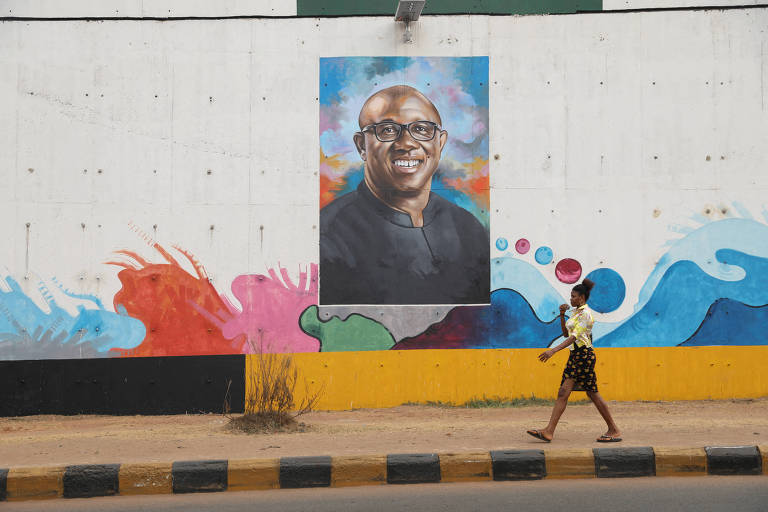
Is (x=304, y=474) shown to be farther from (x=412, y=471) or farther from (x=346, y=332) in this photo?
(x=346, y=332)

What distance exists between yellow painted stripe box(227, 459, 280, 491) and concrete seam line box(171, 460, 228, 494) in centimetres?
6

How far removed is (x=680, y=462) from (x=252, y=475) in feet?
11.6

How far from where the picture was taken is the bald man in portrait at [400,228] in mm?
9875

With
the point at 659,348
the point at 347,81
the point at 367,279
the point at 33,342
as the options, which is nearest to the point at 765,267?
the point at 659,348

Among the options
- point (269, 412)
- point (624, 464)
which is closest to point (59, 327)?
point (269, 412)

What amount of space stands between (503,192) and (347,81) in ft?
7.73

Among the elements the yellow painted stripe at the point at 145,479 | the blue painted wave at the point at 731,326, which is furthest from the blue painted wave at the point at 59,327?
the blue painted wave at the point at 731,326

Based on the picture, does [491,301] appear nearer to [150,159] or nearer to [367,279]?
[367,279]

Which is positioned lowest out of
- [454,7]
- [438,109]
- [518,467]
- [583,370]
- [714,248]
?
[518,467]

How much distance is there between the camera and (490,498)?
604 cm

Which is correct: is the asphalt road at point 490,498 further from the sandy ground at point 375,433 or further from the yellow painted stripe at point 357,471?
the sandy ground at point 375,433

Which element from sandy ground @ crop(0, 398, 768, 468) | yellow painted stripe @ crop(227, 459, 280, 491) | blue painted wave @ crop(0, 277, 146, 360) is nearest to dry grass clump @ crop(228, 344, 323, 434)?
sandy ground @ crop(0, 398, 768, 468)

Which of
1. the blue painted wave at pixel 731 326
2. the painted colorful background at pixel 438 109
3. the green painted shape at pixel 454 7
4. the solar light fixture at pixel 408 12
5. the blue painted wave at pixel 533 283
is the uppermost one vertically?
the green painted shape at pixel 454 7

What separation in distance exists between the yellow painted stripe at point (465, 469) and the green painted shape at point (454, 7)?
5741 mm
